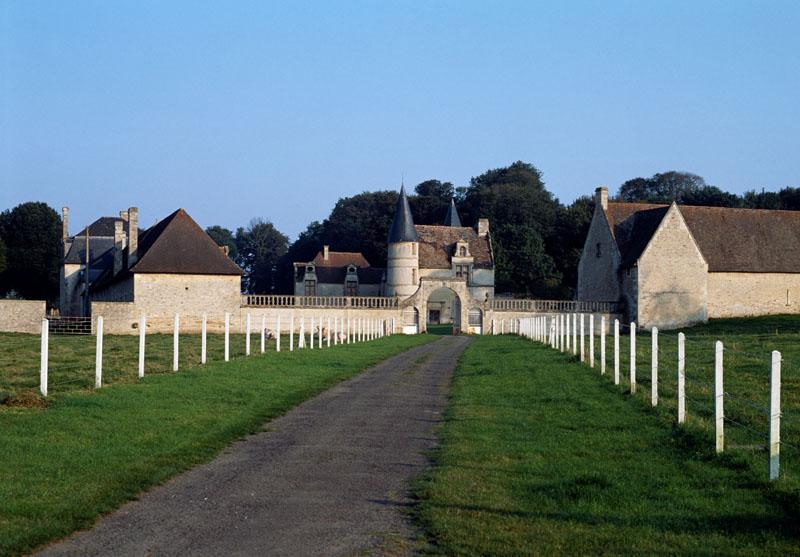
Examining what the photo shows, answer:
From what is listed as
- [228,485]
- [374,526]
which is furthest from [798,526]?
[228,485]

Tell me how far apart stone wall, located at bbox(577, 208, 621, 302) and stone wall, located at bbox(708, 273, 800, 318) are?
5699 mm

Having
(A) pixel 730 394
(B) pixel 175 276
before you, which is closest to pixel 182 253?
(B) pixel 175 276

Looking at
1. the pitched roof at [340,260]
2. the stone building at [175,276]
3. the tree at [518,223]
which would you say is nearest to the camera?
the stone building at [175,276]

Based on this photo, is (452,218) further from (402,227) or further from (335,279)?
(402,227)

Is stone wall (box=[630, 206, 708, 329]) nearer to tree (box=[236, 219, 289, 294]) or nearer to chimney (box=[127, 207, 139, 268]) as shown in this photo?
chimney (box=[127, 207, 139, 268])

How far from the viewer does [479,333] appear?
59.5 m

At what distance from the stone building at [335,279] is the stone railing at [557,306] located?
26511 mm

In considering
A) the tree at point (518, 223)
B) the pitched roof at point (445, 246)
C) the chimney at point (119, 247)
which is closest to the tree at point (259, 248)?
the tree at point (518, 223)

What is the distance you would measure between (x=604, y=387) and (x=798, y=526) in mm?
9746

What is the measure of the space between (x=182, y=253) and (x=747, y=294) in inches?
1301

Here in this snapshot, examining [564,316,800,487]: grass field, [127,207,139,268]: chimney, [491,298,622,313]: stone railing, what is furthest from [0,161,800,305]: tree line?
[564,316,800,487]: grass field

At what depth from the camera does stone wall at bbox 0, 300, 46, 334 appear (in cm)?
4944

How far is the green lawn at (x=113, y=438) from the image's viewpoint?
720cm

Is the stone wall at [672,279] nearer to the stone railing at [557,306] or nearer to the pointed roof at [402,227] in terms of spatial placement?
the stone railing at [557,306]
